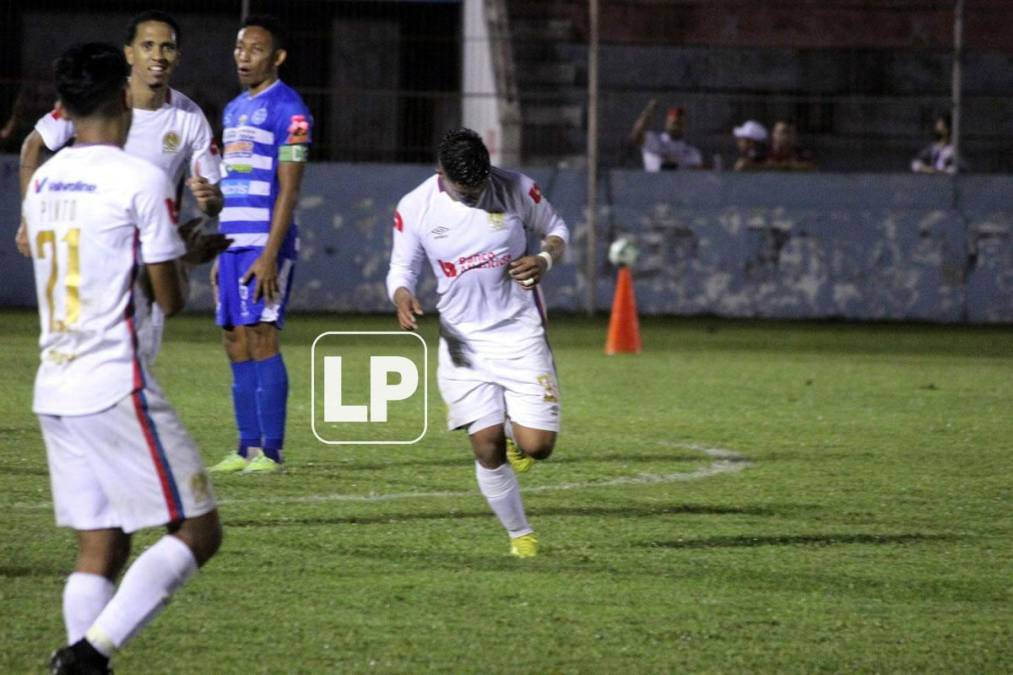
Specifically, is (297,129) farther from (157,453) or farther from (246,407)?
(157,453)

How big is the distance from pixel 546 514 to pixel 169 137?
2.36 m

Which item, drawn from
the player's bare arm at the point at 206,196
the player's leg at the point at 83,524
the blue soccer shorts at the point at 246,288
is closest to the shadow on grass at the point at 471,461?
the blue soccer shorts at the point at 246,288

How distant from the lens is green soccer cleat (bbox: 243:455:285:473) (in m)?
9.30

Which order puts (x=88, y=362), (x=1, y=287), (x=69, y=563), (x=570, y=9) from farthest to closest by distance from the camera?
(x=570, y=9)
(x=1, y=287)
(x=69, y=563)
(x=88, y=362)

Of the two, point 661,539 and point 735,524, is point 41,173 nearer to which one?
point 661,539

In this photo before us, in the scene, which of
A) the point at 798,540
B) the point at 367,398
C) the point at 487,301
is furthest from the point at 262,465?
the point at 367,398

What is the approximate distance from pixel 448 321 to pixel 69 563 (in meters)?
1.73

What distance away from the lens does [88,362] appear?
183 inches

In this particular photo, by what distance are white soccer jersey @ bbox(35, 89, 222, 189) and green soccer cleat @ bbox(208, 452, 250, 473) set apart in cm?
145

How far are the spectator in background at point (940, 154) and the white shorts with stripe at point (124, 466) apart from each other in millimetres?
19982

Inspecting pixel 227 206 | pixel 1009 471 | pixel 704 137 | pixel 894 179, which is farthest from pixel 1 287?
pixel 1009 471

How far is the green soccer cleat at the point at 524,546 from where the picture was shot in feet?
23.3

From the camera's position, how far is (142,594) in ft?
15.5

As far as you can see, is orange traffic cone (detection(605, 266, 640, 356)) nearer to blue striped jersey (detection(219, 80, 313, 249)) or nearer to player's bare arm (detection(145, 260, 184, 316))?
blue striped jersey (detection(219, 80, 313, 249))
